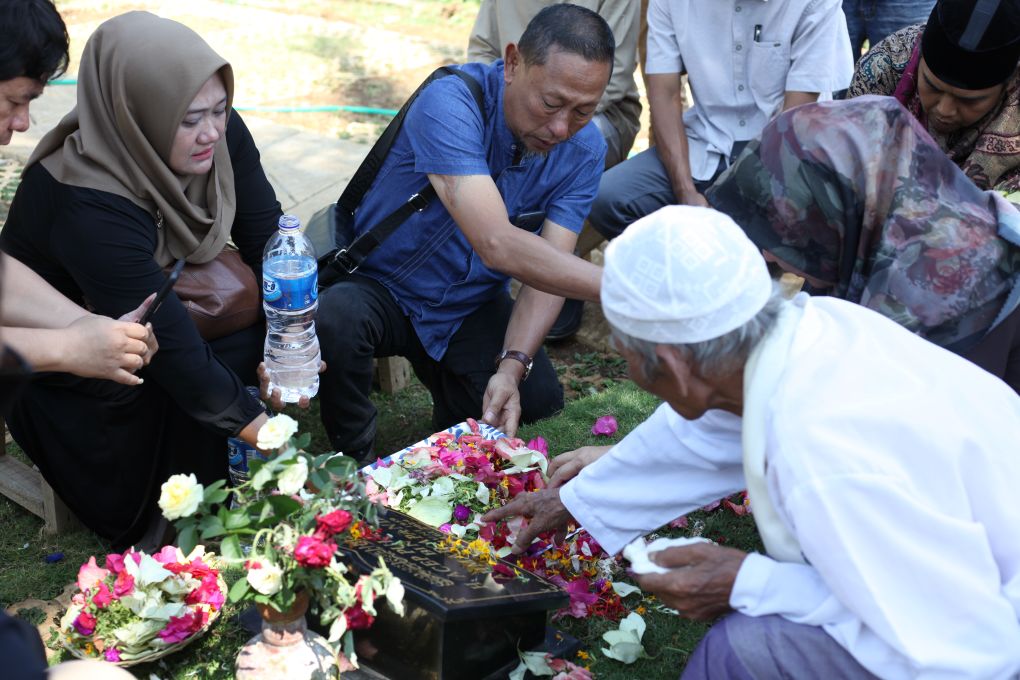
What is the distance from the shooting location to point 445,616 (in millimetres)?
2436

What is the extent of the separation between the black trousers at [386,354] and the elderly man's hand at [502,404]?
10.0 inches

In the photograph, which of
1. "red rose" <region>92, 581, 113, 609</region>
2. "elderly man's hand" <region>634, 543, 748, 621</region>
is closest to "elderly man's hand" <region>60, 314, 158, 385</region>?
"red rose" <region>92, 581, 113, 609</region>

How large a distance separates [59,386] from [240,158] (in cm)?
105

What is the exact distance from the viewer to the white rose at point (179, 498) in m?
2.07

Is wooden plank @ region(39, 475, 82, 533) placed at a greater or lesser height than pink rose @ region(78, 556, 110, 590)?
lesser

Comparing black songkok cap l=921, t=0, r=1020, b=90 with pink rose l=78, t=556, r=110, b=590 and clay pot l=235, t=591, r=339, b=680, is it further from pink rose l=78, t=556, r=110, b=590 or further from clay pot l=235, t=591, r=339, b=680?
pink rose l=78, t=556, r=110, b=590

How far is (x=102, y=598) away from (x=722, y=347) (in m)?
1.77

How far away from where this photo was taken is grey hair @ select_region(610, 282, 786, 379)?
6.94 ft

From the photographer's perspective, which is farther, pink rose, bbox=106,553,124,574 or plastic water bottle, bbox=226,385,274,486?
plastic water bottle, bbox=226,385,274,486

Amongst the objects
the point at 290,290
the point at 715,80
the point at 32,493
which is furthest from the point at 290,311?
the point at 715,80

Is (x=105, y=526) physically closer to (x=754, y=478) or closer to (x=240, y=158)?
(x=240, y=158)

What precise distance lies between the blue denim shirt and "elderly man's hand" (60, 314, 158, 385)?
48.8 inches

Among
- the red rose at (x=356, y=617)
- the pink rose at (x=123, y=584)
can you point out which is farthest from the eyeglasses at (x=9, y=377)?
the pink rose at (x=123, y=584)

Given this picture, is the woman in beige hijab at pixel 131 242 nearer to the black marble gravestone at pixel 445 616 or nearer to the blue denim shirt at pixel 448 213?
the blue denim shirt at pixel 448 213
